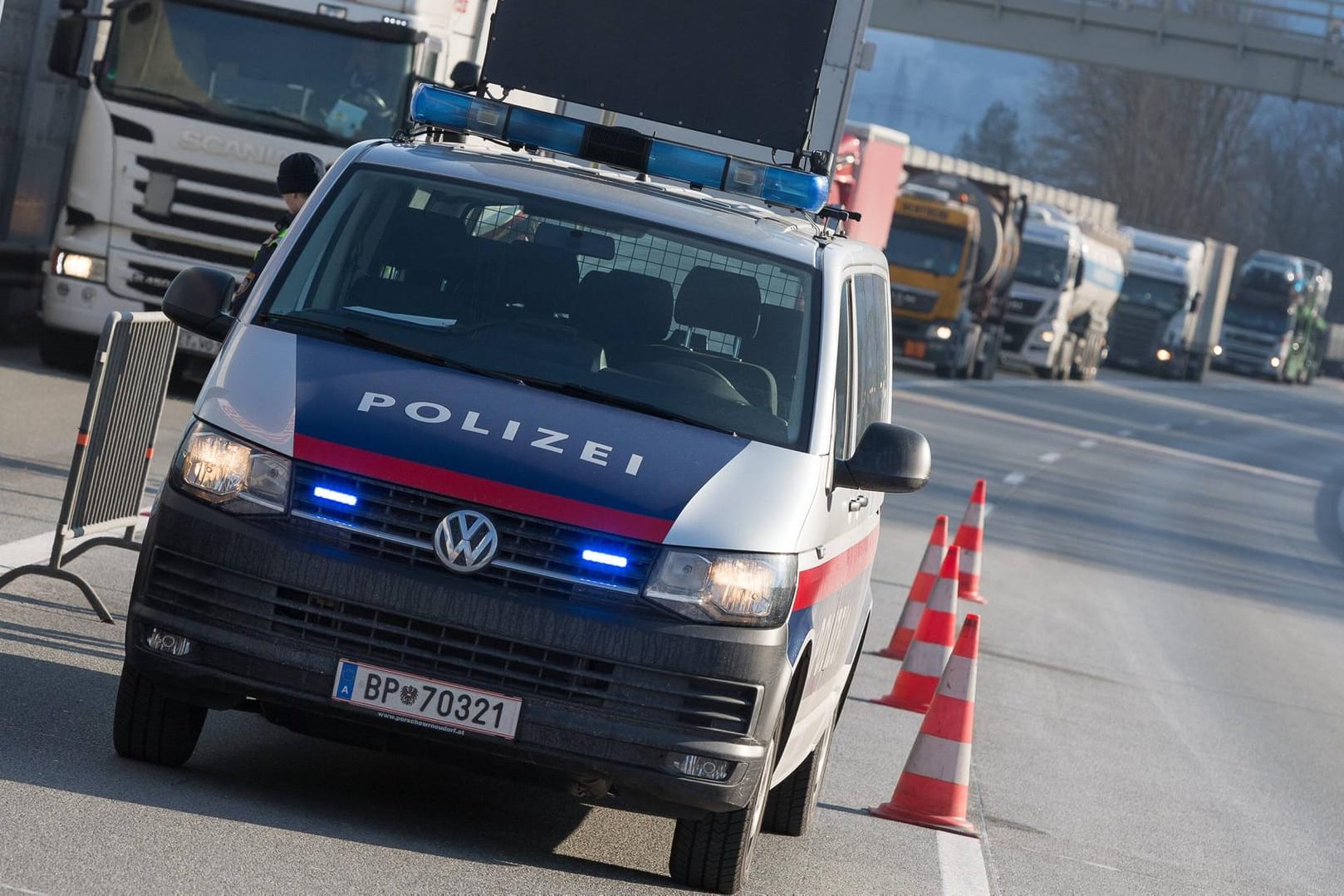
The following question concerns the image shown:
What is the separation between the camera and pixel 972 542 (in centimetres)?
1443

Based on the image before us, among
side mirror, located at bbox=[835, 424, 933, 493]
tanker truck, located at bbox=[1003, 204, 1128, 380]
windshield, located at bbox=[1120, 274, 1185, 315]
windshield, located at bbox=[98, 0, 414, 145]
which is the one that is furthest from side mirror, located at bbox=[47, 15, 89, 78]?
windshield, located at bbox=[1120, 274, 1185, 315]

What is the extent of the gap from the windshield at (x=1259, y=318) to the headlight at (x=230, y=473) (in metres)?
75.6

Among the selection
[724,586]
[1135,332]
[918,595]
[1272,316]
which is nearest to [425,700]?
[724,586]

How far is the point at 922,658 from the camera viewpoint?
35.0ft

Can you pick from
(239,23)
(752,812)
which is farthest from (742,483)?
(239,23)

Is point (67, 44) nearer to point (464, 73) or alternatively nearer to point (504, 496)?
point (464, 73)

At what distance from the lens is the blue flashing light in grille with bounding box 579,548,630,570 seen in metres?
5.96

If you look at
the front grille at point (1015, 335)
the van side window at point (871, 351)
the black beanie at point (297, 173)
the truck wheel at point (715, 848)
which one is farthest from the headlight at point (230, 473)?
the front grille at point (1015, 335)

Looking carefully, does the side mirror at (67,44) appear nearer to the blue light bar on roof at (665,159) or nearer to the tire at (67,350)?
the tire at (67,350)

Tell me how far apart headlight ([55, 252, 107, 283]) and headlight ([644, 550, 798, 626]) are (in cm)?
1142

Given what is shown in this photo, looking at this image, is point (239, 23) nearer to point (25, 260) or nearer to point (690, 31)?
point (25, 260)

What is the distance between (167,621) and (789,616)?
1.62 metres

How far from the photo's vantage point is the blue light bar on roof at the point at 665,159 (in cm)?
843

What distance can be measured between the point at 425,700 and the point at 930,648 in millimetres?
4957
